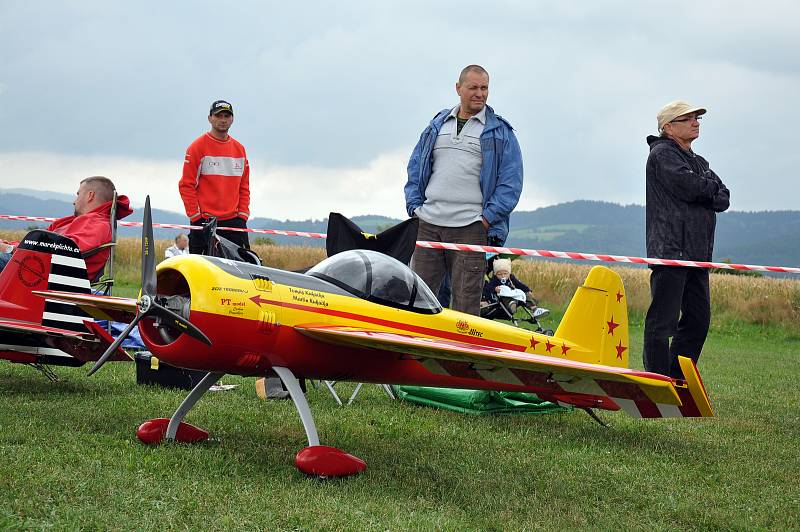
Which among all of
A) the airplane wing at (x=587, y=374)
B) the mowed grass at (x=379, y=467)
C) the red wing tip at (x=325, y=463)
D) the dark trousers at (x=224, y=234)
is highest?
the dark trousers at (x=224, y=234)

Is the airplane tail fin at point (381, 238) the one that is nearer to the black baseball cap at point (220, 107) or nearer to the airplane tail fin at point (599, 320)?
the airplane tail fin at point (599, 320)

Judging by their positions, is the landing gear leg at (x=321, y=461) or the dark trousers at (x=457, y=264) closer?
the landing gear leg at (x=321, y=461)

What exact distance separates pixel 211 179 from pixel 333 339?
16.0 ft

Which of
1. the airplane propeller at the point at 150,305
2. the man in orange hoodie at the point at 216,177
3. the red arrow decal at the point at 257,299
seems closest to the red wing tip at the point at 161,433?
the airplane propeller at the point at 150,305

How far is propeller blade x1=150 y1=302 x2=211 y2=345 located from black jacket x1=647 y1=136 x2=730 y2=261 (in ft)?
15.1

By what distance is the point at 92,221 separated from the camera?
7.42m

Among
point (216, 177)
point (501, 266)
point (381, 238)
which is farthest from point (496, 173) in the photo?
point (501, 266)

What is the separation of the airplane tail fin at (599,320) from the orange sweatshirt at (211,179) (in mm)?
4418

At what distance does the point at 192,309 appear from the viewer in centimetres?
472

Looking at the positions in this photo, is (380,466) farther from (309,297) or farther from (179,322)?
(179,322)

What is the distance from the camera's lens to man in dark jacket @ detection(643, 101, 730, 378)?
7.43 meters

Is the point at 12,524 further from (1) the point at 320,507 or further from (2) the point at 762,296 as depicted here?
(2) the point at 762,296

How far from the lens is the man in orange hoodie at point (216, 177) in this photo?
9211mm

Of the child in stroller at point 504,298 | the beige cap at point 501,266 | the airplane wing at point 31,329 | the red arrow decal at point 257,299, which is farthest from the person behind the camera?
the beige cap at point 501,266
